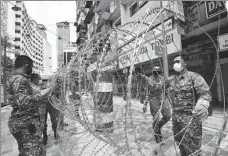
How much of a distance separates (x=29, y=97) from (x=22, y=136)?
1.64 ft

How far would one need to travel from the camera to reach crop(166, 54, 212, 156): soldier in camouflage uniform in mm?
1995

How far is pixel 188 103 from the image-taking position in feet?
7.08

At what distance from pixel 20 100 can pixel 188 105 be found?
2113 mm

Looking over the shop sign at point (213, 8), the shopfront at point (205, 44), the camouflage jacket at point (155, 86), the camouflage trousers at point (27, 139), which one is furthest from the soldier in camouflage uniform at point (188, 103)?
the shopfront at point (205, 44)

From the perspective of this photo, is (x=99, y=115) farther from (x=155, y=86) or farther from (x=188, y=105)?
(x=155, y=86)

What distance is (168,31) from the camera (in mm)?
6641

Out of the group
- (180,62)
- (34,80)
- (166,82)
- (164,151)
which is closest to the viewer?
(180,62)

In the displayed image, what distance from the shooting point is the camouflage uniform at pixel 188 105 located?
203 cm

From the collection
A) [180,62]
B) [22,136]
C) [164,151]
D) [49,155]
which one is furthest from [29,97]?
[164,151]

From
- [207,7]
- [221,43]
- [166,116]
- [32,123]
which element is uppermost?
[207,7]

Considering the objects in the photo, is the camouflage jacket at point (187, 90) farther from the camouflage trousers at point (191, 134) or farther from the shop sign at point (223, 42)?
the shop sign at point (223, 42)

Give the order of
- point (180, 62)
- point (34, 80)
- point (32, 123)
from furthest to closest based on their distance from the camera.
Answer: point (34, 80) → point (180, 62) → point (32, 123)

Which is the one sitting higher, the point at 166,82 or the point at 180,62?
the point at 180,62

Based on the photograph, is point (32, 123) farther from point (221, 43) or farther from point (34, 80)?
point (221, 43)
